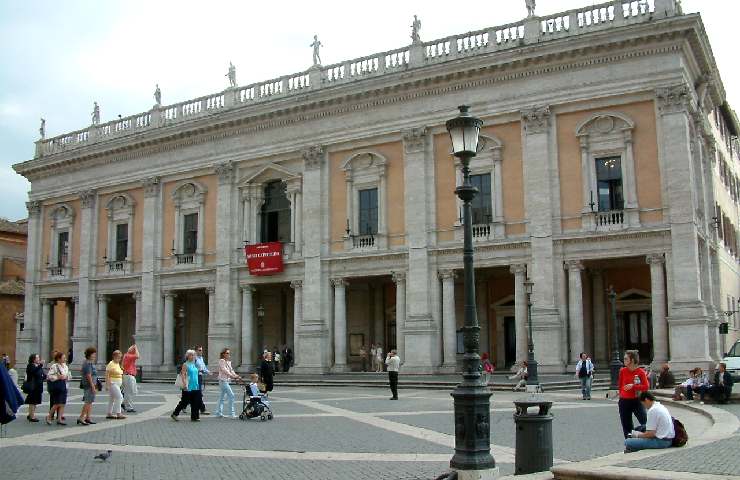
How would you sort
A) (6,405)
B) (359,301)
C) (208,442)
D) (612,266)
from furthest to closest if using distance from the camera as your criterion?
(359,301), (612,266), (208,442), (6,405)

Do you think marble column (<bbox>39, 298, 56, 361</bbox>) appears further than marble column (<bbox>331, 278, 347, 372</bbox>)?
Yes

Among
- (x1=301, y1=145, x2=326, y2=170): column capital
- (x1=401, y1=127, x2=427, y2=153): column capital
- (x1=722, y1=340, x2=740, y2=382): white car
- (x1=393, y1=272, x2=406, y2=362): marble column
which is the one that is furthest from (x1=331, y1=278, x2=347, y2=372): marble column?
(x1=722, y1=340, x2=740, y2=382): white car

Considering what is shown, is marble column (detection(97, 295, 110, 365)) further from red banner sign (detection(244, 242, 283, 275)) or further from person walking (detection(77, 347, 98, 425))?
person walking (detection(77, 347, 98, 425))

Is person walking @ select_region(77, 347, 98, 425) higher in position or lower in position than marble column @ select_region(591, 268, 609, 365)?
lower

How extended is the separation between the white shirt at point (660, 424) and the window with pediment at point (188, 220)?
106 feet

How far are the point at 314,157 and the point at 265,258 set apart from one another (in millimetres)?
5279

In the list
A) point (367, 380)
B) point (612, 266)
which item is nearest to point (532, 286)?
point (612, 266)

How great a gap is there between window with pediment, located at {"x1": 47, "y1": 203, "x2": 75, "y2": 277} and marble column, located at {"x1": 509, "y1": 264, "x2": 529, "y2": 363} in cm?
2712

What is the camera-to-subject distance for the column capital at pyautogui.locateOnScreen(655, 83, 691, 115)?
29.5 m

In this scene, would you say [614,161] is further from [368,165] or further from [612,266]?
[368,165]

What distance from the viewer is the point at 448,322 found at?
33.3 meters

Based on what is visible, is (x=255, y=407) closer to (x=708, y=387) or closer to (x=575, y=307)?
(x=708, y=387)

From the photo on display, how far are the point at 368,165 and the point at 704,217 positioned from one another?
46.4 feet

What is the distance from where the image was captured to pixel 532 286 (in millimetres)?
30891
